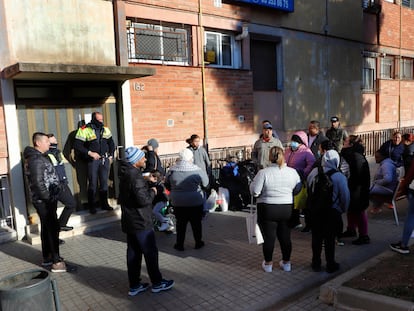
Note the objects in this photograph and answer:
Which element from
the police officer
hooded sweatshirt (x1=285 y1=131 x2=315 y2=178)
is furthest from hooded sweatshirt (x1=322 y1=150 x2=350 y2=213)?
the police officer

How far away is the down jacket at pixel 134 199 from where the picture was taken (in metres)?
4.36

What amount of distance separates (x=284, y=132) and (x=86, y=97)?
19.4 ft

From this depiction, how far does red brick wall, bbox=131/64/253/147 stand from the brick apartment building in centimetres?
2

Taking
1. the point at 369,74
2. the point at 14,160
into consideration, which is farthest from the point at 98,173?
the point at 369,74

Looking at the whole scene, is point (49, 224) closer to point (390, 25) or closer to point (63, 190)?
point (63, 190)

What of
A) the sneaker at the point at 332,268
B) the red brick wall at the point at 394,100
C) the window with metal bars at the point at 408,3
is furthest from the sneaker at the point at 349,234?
the window with metal bars at the point at 408,3

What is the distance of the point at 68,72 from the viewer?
6.35 metres

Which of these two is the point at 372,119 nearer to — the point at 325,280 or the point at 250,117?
the point at 250,117

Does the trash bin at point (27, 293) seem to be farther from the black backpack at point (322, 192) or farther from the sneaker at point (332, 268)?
the sneaker at point (332, 268)

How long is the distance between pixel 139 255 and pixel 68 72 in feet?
11.0

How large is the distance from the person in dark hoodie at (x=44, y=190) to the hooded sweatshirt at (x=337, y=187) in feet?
11.8

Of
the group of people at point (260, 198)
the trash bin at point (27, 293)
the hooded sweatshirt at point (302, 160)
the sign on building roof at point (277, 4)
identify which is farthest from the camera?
the sign on building roof at point (277, 4)

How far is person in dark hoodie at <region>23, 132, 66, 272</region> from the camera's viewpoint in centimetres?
516

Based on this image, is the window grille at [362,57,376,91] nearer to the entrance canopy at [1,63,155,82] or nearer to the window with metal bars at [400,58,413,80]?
the window with metal bars at [400,58,413,80]
